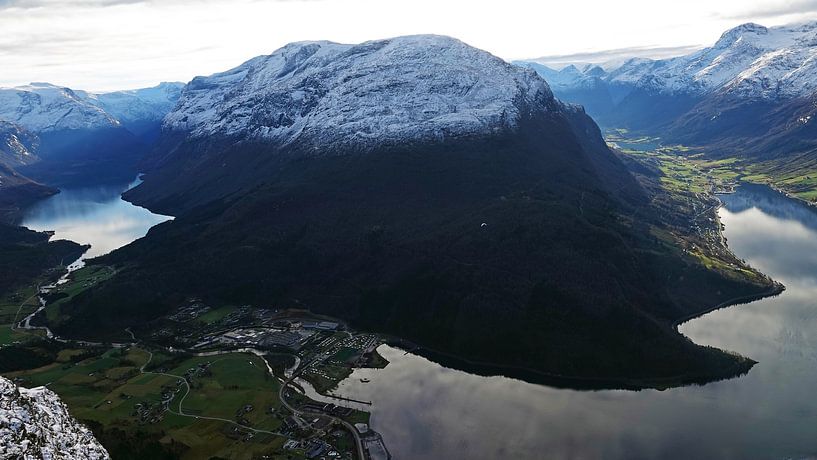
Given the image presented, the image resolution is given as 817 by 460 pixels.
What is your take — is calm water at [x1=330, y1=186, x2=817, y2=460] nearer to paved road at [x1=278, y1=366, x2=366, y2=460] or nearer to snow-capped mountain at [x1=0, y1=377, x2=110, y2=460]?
paved road at [x1=278, y1=366, x2=366, y2=460]

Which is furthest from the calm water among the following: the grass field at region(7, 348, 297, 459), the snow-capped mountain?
the snow-capped mountain

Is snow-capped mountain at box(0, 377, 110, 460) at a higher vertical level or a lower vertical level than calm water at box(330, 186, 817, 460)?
higher

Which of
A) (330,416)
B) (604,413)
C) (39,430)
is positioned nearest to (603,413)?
(604,413)

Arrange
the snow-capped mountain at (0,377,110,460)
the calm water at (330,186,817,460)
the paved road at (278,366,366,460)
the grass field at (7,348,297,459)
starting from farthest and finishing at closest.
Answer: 1. the grass field at (7,348,297,459)
2. the paved road at (278,366,366,460)
3. the calm water at (330,186,817,460)
4. the snow-capped mountain at (0,377,110,460)

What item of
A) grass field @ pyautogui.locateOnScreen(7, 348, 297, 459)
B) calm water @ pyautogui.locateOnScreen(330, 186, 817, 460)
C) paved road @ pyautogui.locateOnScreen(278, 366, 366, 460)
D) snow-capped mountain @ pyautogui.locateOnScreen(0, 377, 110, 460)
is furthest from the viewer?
grass field @ pyautogui.locateOnScreen(7, 348, 297, 459)

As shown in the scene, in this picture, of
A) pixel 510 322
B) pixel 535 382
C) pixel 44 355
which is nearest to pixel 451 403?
pixel 535 382

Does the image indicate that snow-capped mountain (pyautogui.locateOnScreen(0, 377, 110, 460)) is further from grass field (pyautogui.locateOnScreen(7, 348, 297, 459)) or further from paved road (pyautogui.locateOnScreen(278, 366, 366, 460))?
paved road (pyautogui.locateOnScreen(278, 366, 366, 460))

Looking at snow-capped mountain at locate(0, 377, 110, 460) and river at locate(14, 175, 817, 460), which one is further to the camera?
river at locate(14, 175, 817, 460)
